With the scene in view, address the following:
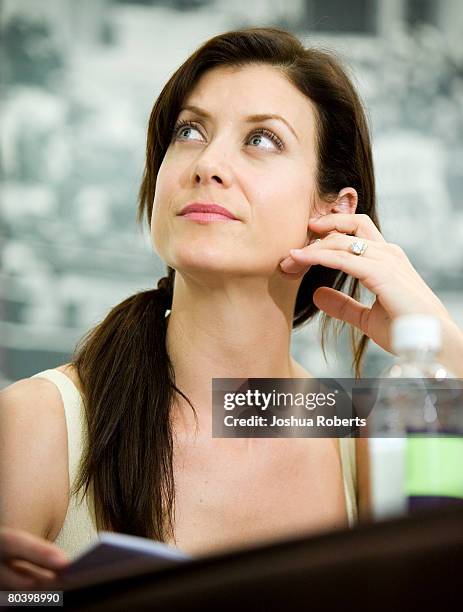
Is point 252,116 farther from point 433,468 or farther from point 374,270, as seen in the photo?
point 433,468

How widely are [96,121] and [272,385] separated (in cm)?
185

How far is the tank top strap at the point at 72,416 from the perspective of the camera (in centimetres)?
126

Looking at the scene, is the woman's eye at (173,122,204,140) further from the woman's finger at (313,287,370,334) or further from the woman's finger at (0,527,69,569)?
the woman's finger at (0,527,69,569)

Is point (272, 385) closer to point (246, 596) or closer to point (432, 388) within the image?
point (432, 388)

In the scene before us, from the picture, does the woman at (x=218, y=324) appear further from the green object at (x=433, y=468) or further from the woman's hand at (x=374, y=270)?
the green object at (x=433, y=468)

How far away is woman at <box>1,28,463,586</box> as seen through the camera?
1253 millimetres

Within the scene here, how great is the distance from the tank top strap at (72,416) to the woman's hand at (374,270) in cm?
34

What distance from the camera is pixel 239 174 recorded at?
4.33 feet

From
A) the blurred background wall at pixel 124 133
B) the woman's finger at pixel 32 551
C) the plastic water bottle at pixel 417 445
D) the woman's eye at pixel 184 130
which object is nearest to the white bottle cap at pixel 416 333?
the plastic water bottle at pixel 417 445

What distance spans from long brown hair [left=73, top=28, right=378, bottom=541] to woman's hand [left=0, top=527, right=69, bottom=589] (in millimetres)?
595

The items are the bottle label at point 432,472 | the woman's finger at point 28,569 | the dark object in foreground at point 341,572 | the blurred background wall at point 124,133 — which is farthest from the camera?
the blurred background wall at point 124,133

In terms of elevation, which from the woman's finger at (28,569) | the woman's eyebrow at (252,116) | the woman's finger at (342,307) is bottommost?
the woman's finger at (28,569)

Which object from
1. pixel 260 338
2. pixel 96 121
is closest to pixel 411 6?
pixel 96 121

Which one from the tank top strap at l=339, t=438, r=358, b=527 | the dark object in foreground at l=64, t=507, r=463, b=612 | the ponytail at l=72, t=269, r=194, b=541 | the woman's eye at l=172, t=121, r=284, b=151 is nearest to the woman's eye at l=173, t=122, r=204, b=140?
the woman's eye at l=172, t=121, r=284, b=151
